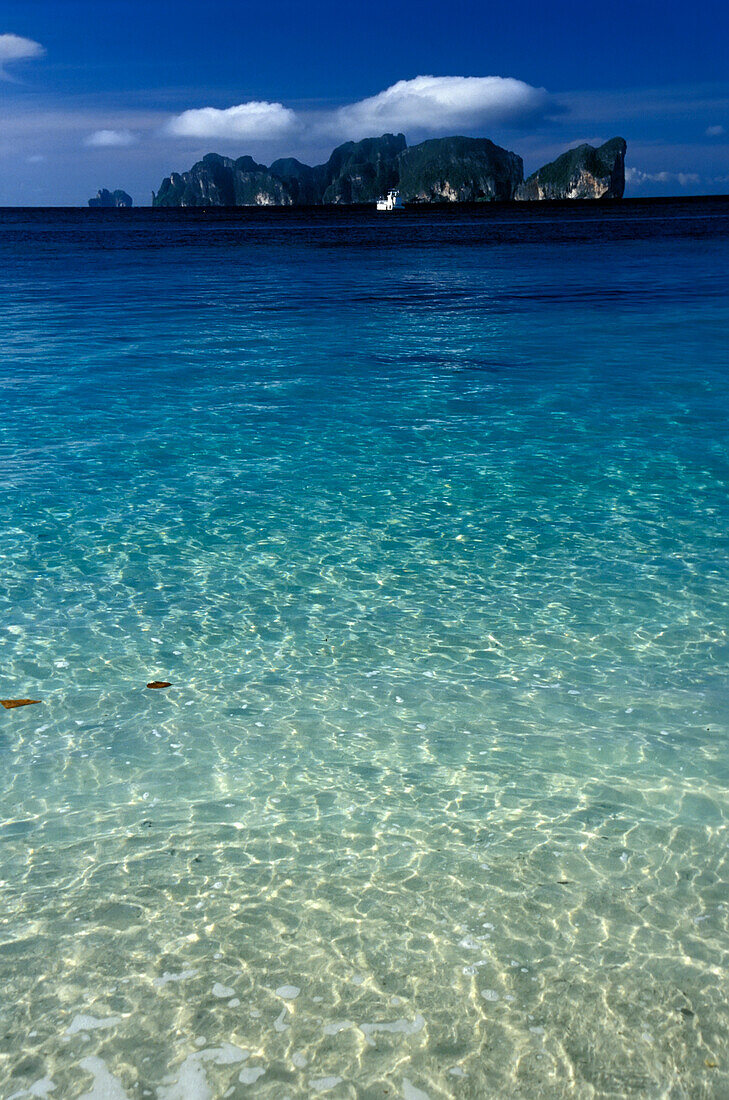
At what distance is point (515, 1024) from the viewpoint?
475cm

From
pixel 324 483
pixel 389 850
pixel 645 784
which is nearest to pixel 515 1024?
pixel 389 850

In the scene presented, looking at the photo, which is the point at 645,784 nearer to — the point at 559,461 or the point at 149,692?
the point at 149,692

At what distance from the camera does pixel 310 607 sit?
31.6ft

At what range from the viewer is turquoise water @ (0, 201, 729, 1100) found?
4.75 meters

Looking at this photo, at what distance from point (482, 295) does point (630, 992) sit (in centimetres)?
3438

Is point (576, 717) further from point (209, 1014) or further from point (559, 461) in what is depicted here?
point (559, 461)

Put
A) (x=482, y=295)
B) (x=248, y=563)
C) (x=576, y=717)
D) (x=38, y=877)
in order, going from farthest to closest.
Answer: (x=482, y=295), (x=248, y=563), (x=576, y=717), (x=38, y=877)

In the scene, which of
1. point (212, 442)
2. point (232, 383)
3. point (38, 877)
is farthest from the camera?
point (232, 383)

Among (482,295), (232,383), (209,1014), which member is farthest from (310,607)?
(482,295)

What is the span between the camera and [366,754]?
7.18 m

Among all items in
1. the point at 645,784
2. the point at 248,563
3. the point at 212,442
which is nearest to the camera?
the point at 645,784

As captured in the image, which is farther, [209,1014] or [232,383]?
[232,383]

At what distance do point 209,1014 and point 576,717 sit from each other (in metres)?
3.90

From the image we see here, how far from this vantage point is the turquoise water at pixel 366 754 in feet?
15.6
